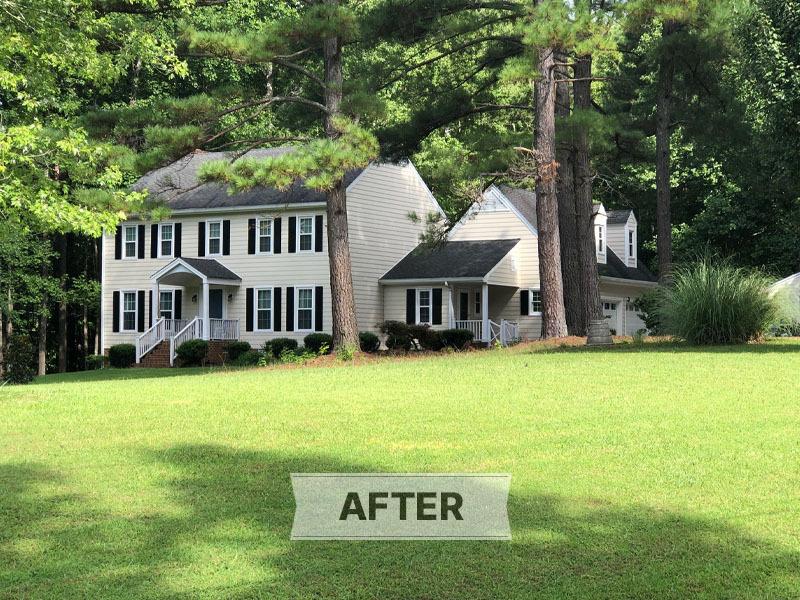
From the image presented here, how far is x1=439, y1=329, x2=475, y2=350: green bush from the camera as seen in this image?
104 ft

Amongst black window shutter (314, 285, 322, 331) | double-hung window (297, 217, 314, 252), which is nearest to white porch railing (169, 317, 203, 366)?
black window shutter (314, 285, 322, 331)

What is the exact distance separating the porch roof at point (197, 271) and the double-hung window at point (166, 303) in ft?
3.90

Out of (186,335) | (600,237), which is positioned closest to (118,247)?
(186,335)

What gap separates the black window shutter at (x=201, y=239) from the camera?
35562mm

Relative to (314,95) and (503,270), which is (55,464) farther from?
(503,270)

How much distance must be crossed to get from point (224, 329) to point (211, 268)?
2.12 metres

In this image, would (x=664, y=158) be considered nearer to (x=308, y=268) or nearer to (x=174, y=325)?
(x=308, y=268)

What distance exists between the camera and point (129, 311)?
36.7m

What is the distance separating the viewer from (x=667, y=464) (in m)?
8.70

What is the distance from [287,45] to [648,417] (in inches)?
587

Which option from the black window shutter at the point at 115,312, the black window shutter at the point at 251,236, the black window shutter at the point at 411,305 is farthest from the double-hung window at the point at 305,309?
the black window shutter at the point at 115,312

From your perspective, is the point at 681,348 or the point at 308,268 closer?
the point at 681,348

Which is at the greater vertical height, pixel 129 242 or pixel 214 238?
pixel 129 242

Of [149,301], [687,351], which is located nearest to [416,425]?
[687,351]
